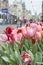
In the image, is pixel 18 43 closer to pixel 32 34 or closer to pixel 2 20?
pixel 32 34

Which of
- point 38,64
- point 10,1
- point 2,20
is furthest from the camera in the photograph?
point 2,20

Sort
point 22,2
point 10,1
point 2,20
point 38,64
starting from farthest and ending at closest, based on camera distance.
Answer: point 2,20, point 10,1, point 22,2, point 38,64

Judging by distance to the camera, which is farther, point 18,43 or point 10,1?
point 10,1

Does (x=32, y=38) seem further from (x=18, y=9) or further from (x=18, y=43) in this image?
(x=18, y=9)

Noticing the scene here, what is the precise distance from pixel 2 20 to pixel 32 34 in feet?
40.5

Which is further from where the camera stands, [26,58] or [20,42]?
[20,42]

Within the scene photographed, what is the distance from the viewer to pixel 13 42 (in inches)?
36.1

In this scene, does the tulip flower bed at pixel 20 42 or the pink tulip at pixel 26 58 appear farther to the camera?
the tulip flower bed at pixel 20 42

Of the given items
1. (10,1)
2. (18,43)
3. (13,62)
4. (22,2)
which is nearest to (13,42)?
(18,43)

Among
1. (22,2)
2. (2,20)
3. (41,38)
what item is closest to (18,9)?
(22,2)

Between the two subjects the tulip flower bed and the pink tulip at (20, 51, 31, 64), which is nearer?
the pink tulip at (20, 51, 31, 64)

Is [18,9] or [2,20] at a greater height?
[18,9]

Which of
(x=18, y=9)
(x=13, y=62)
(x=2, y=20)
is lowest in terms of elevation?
(x=2, y=20)

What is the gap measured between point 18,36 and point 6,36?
50 millimetres
